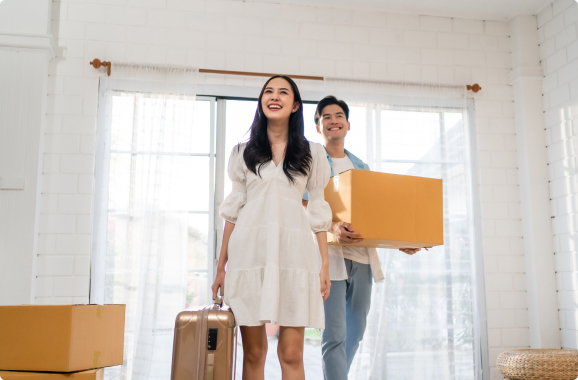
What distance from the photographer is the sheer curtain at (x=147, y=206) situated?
10.4 feet

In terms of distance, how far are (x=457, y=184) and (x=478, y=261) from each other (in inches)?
22.6

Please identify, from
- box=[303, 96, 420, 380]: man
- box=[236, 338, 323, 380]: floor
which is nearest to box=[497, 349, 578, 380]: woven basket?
box=[303, 96, 420, 380]: man

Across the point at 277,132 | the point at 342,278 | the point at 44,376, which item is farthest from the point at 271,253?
the point at 44,376

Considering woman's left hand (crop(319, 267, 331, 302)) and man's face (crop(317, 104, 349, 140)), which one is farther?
man's face (crop(317, 104, 349, 140))

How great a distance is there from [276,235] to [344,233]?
1.74 ft

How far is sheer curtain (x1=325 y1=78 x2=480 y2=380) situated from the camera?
3432 mm

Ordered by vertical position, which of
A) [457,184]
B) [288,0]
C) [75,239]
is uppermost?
[288,0]

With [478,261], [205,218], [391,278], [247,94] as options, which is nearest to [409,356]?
[391,278]

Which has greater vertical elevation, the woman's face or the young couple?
the woman's face

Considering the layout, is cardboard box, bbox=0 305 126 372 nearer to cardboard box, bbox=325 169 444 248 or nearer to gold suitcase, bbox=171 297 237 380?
gold suitcase, bbox=171 297 237 380

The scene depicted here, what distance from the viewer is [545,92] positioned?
3.79 metres

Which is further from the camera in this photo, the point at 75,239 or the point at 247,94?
the point at 247,94

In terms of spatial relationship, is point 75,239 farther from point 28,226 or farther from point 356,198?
point 356,198

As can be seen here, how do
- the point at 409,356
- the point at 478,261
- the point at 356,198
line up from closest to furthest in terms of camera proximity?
the point at 356,198 → the point at 409,356 → the point at 478,261
